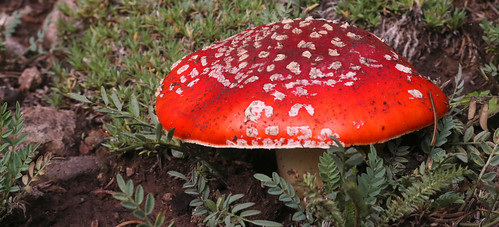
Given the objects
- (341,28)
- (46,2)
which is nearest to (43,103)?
(46,2)

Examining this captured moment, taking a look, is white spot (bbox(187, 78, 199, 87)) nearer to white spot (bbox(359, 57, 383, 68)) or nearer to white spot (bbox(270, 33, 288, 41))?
white spot (bbox(270, 33, 288, 41))

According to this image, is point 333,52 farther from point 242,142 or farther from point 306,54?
point 242,142

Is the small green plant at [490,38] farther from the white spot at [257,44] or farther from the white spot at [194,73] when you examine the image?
the white spot at [194,73]

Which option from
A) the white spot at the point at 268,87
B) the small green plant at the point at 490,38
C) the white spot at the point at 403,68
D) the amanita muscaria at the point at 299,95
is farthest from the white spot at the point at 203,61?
the small green plant at the point at 490,38

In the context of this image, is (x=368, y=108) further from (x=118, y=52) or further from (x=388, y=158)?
(x=118, y=52)

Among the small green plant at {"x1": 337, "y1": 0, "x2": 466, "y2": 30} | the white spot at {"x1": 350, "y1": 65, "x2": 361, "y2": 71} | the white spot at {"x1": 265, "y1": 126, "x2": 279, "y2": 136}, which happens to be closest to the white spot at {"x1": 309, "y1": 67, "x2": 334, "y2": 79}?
the white spot at {"x1": 350, "y1": 65, "x2": 361, "y2": 71}

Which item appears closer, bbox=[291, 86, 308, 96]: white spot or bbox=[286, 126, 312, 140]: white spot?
bbox=[286, 126, 312, 140]: white spot
